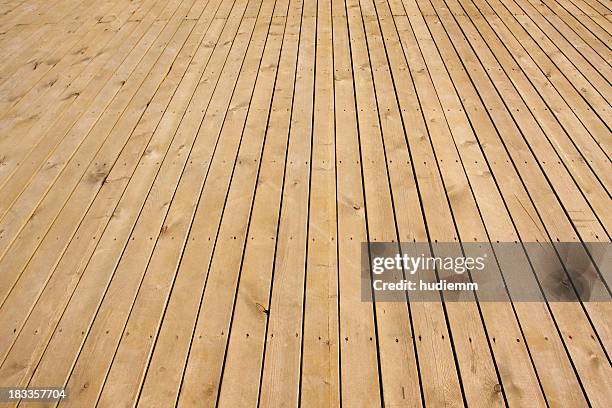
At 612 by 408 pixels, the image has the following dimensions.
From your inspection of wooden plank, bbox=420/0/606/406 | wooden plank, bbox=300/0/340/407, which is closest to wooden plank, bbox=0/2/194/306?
wooden plank, bbox=300/0/340/407

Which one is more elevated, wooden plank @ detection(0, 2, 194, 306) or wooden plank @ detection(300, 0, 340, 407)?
wooden plank @ detection(0, 2, 194, 306)

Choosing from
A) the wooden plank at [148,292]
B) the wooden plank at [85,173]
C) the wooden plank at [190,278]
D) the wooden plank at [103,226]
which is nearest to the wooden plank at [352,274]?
the wooden plank at [190,278]

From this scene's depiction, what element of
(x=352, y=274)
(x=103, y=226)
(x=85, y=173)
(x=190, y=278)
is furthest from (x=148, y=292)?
(x=85, y=173)

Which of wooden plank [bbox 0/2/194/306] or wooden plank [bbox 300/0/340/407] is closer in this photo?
wooden plank [bbox 300/0/340/407]

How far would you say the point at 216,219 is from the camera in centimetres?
195

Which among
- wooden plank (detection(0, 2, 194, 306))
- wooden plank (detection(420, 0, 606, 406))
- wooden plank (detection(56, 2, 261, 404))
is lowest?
wooden plank (detection(420, 0, 606, 406))

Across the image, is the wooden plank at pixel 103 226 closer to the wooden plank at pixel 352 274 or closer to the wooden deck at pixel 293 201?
the wooden deck at pixel 293 201

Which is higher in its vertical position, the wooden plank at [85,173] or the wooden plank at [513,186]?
the wooden plank at [85,173]

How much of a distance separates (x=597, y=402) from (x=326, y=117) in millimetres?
1742

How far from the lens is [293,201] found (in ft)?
6.57

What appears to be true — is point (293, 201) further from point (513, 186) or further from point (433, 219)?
point (513, 186)

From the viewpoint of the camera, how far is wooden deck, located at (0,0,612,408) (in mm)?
1436

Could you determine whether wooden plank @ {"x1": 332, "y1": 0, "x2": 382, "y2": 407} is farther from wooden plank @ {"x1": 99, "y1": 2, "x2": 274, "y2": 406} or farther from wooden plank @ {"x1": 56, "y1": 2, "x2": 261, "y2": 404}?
wooden plank @ {"x1": 56, "y1": 2, "x2": 261, "y2": 404}

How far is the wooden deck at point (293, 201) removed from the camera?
144 cm
